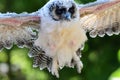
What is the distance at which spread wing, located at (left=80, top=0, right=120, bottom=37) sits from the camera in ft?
14.7

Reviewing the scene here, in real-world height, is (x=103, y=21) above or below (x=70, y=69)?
above

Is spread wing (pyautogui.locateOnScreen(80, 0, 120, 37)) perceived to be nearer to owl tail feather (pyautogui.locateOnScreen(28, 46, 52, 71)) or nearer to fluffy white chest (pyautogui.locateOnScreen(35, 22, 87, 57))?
fluffy white chest (pyautogui.locateOnScreen(35, 22, 87, 57))

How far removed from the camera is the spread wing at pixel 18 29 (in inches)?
165

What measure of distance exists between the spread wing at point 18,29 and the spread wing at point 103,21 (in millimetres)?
389

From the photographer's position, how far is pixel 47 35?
13.6 ft

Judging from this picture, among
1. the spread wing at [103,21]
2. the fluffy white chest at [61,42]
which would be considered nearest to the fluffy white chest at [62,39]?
the fluffy white chest at [61,42]

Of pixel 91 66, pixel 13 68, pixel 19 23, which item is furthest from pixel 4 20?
pixel 13 68

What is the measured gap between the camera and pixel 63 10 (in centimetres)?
399

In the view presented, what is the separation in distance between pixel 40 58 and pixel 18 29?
0.29 m

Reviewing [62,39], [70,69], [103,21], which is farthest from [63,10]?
[70,69]

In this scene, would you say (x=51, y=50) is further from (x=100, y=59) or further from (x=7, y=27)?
(x=100, y=59)

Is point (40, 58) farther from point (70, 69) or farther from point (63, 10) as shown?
point (70, 69)

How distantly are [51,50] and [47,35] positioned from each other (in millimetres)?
155

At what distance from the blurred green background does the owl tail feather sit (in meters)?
0.50
